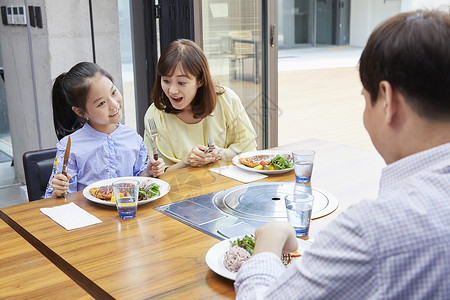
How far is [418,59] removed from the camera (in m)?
0.77

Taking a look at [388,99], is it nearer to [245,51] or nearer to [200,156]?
[200,156]

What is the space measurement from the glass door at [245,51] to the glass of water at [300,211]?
227 centimetres

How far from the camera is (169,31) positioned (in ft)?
11.8

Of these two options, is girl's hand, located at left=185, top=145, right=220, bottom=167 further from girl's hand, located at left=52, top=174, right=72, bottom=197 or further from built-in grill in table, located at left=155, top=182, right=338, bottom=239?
girl's hand, located at left=52, top=174, right=72, bottom=197

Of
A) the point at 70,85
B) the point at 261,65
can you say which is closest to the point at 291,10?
the point at 261,65

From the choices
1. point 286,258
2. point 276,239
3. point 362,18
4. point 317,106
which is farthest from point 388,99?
point 362,18

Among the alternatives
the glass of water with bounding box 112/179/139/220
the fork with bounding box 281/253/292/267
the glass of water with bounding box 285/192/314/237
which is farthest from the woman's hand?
the fork with bounding box 281/253/292/267

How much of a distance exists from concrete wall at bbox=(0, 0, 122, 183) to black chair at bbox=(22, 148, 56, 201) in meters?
1.51

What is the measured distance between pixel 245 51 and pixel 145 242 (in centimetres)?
258

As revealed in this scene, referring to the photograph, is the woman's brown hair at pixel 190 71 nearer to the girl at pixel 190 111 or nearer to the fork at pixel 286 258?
the girl at pixel 190 111

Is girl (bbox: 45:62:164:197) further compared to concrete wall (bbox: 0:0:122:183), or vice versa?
concrete wall (bbox: 0:0:122:183)

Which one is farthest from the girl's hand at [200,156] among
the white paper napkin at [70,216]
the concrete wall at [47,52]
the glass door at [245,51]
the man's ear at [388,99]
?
the concrete wall at [47,52]

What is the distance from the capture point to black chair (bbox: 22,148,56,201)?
2098 mm

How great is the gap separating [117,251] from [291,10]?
48.3 feet
